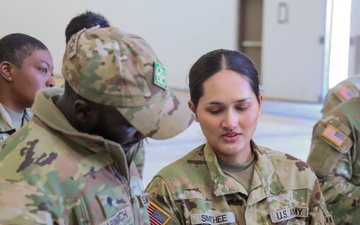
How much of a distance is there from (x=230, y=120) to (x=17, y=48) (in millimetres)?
900

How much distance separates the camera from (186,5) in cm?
816

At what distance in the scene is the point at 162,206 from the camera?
1378 millimetres

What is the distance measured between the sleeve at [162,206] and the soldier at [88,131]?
1.26ft

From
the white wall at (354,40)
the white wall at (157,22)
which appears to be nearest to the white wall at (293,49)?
the white wall at (354,40)

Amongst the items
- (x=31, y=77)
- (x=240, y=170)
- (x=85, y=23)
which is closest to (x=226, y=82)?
(x=240, y=170)

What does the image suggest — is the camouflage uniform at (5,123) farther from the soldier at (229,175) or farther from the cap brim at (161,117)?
the cap brim at (161,117)

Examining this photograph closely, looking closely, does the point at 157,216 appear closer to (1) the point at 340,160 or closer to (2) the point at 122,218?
(2) the point at 122,218

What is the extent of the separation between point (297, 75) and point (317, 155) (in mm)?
7290

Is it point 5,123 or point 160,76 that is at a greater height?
point 160,76

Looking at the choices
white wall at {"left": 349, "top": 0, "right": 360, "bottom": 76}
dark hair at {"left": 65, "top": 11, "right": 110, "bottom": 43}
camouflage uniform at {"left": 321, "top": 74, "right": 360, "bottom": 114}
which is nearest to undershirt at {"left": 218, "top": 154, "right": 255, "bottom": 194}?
dark hair at {"left": 65, "top": 11, "right": 110, "bottom": 43}

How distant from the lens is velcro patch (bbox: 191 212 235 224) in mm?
1357

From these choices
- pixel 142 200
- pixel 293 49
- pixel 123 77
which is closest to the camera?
pixel 123 77

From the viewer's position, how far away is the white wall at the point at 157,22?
5.61m

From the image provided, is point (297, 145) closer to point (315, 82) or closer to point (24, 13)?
point (24, 13)
